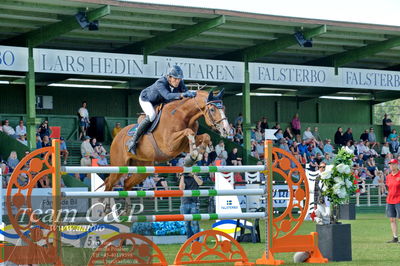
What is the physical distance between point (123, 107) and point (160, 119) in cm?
1853

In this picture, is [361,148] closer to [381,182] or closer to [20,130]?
[381,182]

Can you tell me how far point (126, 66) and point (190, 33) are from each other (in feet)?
6.64

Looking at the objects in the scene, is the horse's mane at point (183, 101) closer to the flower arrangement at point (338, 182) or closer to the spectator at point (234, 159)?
the flower arrangement at point (338, 182)

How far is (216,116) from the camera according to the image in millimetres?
9562

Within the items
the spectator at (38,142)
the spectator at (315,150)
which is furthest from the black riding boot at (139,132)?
the spectator at (315,150)

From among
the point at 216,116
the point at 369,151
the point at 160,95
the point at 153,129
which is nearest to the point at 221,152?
the point at 369,151

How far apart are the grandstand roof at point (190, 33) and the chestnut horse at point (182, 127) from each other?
1039 centimetres

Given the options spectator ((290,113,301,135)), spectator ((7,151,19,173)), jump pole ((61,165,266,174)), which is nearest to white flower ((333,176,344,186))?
jump pole ((61,165,266,174))

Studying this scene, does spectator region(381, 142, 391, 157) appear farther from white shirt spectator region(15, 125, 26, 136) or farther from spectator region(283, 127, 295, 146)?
white shirt spectator region(15, 125, 26, 136)

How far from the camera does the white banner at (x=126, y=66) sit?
21.3m

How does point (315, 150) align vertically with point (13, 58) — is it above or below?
below

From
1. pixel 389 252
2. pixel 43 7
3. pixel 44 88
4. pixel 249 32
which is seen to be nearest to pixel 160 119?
pixel 389 252

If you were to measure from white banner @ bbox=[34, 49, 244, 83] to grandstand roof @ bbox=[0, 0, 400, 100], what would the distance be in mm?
486

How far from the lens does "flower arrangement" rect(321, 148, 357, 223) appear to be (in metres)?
10.8
